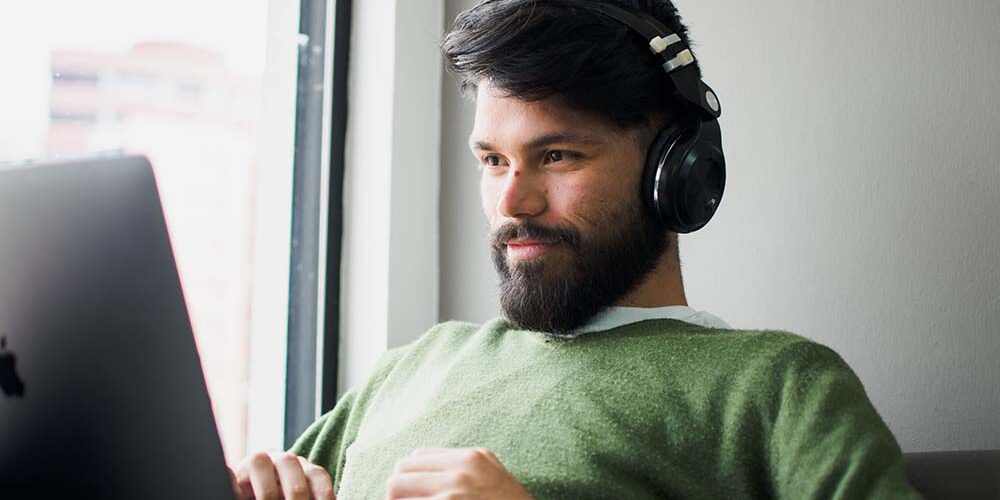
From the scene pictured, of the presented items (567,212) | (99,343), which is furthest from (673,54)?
(99,343)

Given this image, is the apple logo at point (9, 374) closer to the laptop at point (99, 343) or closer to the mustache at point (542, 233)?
the laptop at point (99, 343)

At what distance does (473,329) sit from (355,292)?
441 mm

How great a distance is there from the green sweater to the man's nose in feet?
0.53

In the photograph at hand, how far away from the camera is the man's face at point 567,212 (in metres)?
1.08

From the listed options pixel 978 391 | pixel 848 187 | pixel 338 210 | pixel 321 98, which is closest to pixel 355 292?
pixel 338 210

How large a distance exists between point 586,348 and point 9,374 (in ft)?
2.22

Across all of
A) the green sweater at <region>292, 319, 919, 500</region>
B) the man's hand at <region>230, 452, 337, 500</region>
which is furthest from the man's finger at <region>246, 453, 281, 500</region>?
the green sweater at <region>292, 319, 919, 500</region>

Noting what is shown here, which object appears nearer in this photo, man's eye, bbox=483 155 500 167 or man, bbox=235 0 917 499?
man, bbox=235 0 917 499

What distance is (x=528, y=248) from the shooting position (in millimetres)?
1106

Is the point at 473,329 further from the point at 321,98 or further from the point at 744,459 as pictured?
the point at 321,98

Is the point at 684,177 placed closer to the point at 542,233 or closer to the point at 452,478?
the point at 542,233

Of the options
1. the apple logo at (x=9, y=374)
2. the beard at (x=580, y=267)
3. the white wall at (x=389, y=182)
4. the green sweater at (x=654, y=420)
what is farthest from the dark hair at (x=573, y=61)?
the apple logo at (x=9, y=374)

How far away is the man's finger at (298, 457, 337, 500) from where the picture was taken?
1.01 m

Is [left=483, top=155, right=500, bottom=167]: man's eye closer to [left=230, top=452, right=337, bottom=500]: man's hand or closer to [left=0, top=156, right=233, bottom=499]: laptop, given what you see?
[left=230, top=452, right=337, bottom=500]: man's hand
